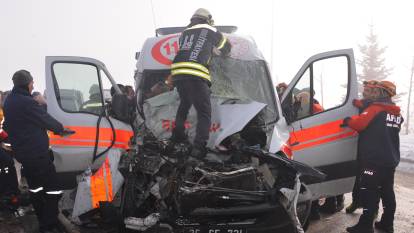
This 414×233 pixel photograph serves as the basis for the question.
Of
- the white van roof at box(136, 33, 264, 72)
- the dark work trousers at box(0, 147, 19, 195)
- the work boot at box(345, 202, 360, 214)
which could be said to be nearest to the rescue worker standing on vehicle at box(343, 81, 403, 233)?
the work boot at box(345, 202, 360, 214)

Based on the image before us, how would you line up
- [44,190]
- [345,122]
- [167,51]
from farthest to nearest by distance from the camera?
[167,51]
[345,122]
[44,190]

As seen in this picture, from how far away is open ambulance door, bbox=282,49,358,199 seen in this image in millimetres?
4523

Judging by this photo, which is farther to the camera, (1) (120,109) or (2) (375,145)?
(2) (375,145)

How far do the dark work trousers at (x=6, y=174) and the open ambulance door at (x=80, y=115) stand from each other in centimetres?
186

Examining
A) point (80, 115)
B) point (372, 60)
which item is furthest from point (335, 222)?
point (372, 60)

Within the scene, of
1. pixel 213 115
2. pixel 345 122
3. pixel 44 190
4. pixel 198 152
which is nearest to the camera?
pixel 198 152

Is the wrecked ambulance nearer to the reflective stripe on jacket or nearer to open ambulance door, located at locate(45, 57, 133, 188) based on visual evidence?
open ambulance door, located at locate(45, 57, 133, 188)

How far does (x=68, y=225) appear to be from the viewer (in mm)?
4836

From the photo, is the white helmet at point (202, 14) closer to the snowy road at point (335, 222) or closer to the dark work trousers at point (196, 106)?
the dark work trousers at point (196, 106)

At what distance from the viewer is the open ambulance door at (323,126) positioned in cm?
452

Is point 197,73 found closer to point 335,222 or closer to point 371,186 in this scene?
point 371,186

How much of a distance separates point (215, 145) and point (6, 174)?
11.5ft

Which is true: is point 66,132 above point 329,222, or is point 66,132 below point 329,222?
above

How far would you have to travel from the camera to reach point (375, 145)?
4762 millimetres
